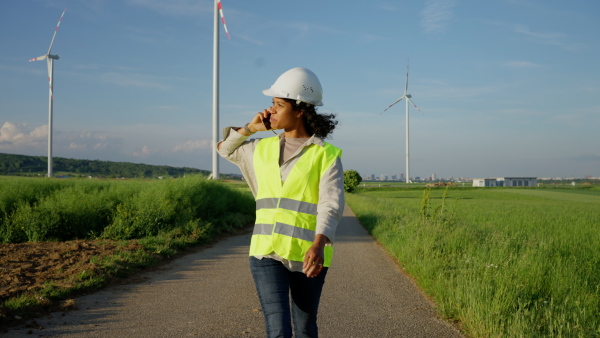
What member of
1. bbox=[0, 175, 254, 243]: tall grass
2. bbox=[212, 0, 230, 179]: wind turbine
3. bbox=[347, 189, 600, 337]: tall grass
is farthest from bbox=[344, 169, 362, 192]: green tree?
bbox=[347, 189, 600, 337]: tall grass

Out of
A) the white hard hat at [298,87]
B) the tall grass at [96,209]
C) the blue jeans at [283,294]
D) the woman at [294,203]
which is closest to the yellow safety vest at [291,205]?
the woman at [294,203]

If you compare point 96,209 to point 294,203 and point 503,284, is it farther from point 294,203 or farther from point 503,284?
point 294,203

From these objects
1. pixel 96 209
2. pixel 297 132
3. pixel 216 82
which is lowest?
pixel 96 209

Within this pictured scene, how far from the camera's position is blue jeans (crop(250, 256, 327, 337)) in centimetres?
281

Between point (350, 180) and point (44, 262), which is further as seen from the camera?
point (350, 180)

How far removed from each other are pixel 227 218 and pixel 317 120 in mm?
14840

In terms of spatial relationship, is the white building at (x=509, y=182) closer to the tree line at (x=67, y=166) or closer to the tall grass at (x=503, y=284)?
the tree line at (x=67, y=166)

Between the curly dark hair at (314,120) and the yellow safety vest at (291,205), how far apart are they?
184 mm

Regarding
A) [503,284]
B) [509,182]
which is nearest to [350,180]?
[503,284]

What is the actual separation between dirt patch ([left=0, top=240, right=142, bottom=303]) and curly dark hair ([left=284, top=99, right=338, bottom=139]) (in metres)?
4.88

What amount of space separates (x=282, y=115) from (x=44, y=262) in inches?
295

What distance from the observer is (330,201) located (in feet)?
9.10

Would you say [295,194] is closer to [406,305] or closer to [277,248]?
[277,248]

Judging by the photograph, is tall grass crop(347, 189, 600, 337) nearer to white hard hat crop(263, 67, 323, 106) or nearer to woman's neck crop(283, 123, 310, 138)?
woman's neck crop(283, 123, 310, 138)
